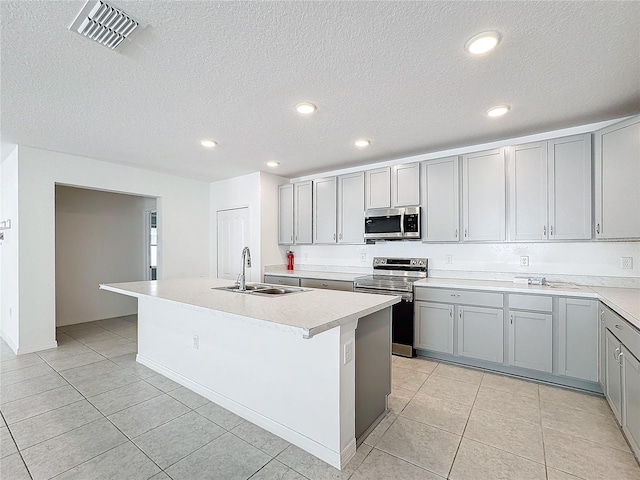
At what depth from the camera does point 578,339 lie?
8.84 ft

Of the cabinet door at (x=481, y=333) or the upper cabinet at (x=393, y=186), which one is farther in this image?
the upper cabinet at (x=393, y=186)

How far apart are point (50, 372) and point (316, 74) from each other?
3.82 m

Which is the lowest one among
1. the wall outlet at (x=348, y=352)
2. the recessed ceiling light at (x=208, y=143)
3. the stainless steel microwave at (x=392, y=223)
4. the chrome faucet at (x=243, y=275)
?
the wall outlet at (x=348, y=352)

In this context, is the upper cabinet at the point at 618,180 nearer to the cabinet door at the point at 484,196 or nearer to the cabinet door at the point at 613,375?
the cabinet door at the point at 484,196

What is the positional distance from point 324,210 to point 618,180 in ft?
10.5

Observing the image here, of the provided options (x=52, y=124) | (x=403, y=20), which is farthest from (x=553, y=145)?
(x=52, y=124)

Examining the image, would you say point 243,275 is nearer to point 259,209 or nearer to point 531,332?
point 259,209

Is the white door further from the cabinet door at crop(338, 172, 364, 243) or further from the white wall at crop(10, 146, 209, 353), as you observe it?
the cabinet door at crop(338, 172, 364, 243)

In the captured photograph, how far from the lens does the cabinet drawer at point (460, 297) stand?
308 cm

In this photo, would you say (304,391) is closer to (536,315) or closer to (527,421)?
(527,421)

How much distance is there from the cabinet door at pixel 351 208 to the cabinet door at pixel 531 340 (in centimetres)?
203

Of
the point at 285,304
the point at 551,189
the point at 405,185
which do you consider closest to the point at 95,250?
the point at 285,304

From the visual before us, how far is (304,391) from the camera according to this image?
2.00 meters

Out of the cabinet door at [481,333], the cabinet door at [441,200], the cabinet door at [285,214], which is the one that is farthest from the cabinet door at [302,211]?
the cabinet door at [481,333]
